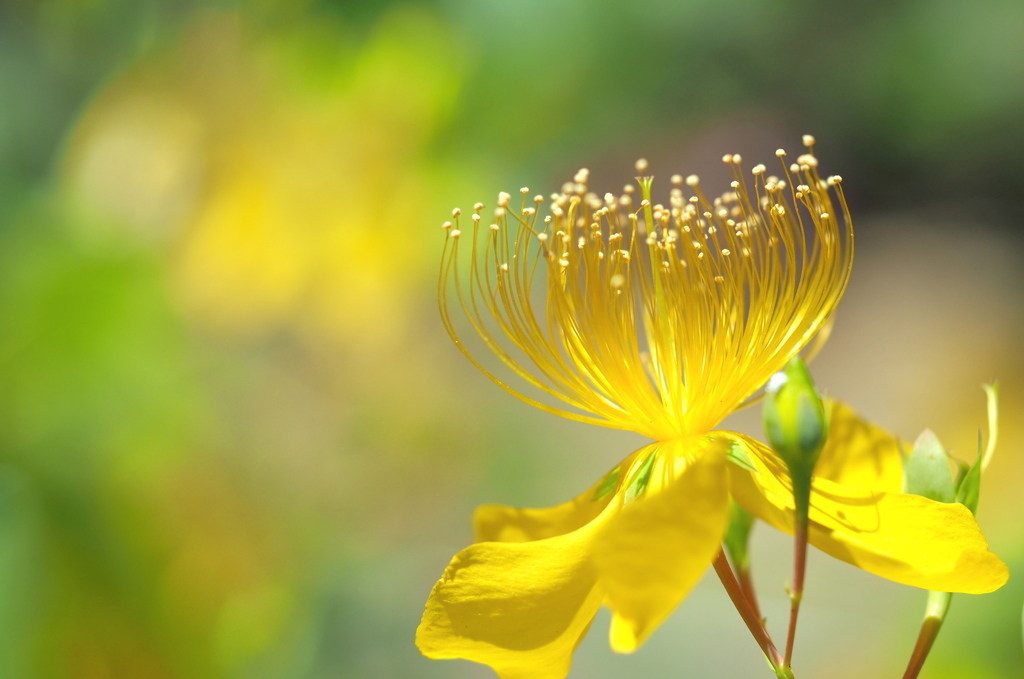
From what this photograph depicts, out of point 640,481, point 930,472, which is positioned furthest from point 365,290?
point 930,472

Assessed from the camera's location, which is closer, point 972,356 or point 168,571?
point 168,571

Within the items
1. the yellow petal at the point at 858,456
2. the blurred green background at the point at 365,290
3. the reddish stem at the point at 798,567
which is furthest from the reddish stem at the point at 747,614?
the blurred green background at the point at 365,290

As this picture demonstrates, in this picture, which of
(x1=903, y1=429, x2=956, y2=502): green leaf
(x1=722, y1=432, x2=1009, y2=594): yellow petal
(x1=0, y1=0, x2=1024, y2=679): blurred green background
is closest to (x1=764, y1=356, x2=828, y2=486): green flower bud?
(x1=722, y1=432, x2=1009, y2=594): yellow petal

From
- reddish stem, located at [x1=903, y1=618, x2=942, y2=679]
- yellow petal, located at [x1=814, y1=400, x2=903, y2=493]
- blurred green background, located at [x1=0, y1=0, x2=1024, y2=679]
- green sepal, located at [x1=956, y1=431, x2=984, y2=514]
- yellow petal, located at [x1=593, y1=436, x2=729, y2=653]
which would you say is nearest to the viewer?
yellow petal, located at [x1=593, y1=436, x2=729, y2=653]

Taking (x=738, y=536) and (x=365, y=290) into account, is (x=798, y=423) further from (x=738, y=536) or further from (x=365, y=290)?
(x=365, y=290)

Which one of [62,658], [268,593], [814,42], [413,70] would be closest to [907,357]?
[814,42]

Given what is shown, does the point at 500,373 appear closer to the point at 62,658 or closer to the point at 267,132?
the point at 267,132

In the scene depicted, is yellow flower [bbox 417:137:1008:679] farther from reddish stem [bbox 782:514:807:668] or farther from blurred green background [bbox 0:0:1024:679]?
blurred green background [bbox 0:0:1024:679]

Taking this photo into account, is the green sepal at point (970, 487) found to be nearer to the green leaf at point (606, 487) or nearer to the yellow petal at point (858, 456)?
the yellow petal at point (858, 456)
